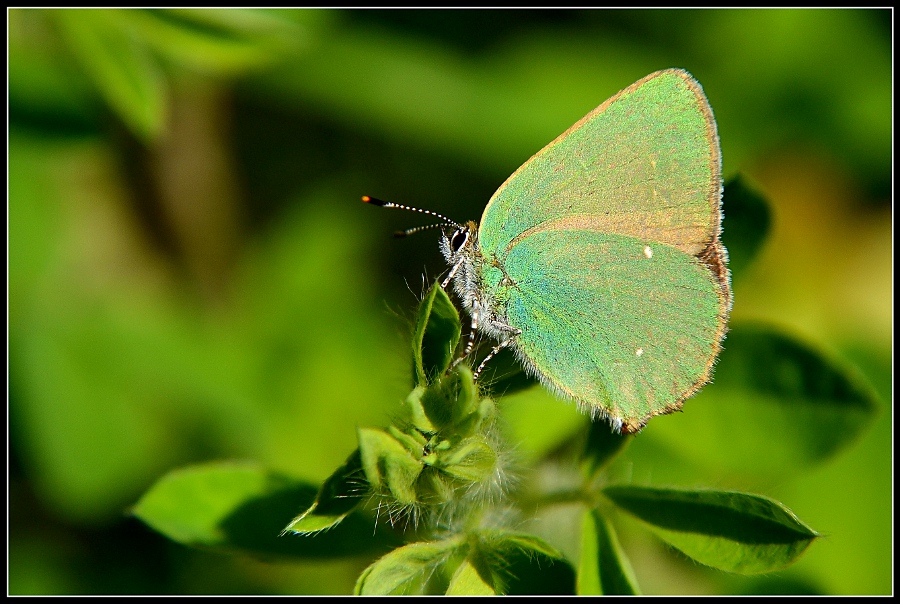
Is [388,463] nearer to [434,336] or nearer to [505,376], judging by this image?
[434,336]

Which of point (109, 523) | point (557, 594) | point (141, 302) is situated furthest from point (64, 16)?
point (557, 594)

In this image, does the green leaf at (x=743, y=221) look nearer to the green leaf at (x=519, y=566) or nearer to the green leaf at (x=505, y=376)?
the green leaf at (x=505, y=376)

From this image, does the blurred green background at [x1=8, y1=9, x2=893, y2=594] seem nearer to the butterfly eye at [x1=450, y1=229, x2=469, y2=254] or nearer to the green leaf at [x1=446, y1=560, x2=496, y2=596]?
the butterfly eye at [x1=450, y1=229, x2=469, y2=254]

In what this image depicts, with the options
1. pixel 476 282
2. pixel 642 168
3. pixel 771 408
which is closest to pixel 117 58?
pixel 476 282

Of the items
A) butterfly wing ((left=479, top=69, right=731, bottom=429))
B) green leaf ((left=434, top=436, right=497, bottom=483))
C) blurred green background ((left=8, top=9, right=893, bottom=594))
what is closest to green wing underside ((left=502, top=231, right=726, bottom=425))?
butterfly wing ((left=479, top=69, right=731, bottom=429))

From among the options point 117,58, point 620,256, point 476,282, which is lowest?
point 476,282

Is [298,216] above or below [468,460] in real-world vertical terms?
below

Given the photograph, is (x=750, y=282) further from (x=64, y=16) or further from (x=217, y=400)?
(x=64, y=16)
